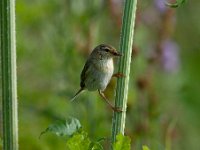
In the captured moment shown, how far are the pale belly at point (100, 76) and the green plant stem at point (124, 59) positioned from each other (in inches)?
33.3

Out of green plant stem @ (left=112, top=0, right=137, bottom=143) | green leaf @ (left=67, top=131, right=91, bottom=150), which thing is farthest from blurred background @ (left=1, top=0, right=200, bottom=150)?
green plant stem @ (left=112, top=0, right=137, bottom=143)

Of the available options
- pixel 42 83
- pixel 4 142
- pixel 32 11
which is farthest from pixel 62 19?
pixel 4 142

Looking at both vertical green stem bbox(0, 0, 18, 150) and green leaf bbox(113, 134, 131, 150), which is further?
vertical green stem bbox(0, 0, 18, 150)

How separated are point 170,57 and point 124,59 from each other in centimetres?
430

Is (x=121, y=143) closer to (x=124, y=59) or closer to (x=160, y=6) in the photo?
(x=124, y=59)

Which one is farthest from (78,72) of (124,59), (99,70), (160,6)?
(124,59)

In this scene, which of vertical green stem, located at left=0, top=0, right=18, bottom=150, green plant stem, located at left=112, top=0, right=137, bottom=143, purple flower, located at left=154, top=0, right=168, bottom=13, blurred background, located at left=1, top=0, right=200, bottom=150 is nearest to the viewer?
green plant stem, located at left=112, top=0, right=137, bottom=143

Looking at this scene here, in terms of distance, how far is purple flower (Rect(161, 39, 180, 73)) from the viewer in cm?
678

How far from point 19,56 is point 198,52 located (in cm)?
279

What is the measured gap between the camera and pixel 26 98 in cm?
655

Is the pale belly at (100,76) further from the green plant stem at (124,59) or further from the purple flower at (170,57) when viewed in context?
the purple flower at (170,57)

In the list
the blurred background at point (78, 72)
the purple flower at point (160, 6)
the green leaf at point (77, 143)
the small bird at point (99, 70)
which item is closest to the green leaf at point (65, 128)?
the green leaf at point (77, 143)

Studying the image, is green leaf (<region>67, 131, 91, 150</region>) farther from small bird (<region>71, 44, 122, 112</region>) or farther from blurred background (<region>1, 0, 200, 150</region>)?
blurred background (<region>1, 0, 200, 150</region>)

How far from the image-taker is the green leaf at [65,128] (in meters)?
3.02
